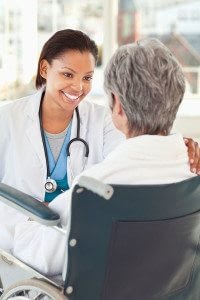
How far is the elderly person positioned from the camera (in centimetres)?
124

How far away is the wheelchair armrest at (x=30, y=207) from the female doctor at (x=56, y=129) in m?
0.52

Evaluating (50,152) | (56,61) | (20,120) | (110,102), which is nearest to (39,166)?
(50,152)

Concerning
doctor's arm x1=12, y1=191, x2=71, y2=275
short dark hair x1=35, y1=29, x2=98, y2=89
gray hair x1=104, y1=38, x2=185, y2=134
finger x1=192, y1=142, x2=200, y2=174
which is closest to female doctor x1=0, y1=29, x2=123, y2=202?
short dark hair x1=35, y1=29, x2=98, y2=89

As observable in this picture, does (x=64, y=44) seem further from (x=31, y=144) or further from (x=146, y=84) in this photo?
(x=146, y=84)

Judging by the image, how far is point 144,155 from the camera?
4.09 feet

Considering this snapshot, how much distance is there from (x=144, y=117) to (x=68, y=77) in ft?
2.50

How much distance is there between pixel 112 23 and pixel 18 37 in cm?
69

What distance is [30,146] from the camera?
1.94 meters

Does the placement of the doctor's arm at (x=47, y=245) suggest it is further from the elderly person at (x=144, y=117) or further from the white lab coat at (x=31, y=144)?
the white lab coat at (x=31, y=144)

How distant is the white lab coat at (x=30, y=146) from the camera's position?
1.92 meters

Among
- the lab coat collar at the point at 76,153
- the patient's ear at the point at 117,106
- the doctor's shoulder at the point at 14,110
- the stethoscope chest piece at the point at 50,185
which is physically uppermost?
the patient's ear at the point at 117,106

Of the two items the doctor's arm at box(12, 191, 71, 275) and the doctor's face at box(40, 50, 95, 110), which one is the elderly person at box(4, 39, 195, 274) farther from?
the doctor's face at box(40, 50, 95, 110)

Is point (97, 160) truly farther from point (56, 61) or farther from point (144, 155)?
point (144, 155)

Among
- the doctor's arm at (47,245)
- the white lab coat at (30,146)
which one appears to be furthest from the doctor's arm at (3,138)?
the doctor's arm at (47,245)
